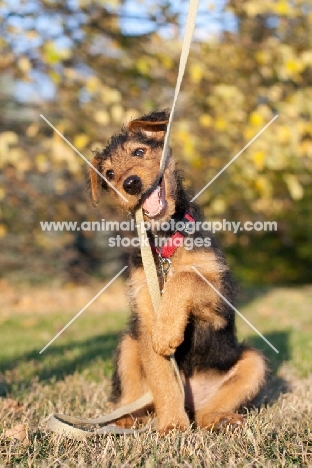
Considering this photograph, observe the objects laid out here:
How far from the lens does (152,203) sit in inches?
141

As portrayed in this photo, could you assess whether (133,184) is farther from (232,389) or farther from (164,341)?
(232,389)

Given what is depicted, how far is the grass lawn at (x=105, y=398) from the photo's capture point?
2.67 meters

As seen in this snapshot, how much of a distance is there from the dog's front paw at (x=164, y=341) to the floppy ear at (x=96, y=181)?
1.21 metres

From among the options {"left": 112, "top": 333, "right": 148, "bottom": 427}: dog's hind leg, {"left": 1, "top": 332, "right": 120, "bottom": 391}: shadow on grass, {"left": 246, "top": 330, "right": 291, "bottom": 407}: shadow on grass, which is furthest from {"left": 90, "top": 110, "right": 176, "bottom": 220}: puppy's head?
{"left": 1, "top": 332, "right": 120, "bottom": 391}: shadow on grass

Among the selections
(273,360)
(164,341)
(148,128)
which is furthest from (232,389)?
(273,360)

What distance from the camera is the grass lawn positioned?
8.76 ft

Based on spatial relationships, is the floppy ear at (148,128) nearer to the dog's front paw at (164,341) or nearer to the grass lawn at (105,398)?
the dog's front paw at (164,341)

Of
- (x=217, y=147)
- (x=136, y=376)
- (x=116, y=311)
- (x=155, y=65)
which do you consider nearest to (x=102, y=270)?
(x=116, y=311)

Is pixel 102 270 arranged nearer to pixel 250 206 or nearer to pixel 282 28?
pixel 250 206

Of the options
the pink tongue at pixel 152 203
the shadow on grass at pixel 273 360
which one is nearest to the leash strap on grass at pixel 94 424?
the shadow on grass at pixel 273 360

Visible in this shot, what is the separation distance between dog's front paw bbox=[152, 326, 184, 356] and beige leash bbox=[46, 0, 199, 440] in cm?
13

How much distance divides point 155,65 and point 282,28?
2.18m

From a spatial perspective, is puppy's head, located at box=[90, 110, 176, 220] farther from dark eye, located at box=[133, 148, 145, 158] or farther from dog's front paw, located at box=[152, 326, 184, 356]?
dog's front paw, located at box=[152, 326, 184, 356]

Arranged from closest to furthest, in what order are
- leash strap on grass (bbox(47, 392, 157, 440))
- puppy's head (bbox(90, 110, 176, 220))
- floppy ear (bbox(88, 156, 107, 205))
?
leash strap on grass (bbox(47, 392, 157, 440)) → puppy's head (bbox(90, 110, 176, 220)) → floppy ear (bbox(88, 156, 107, 205))
